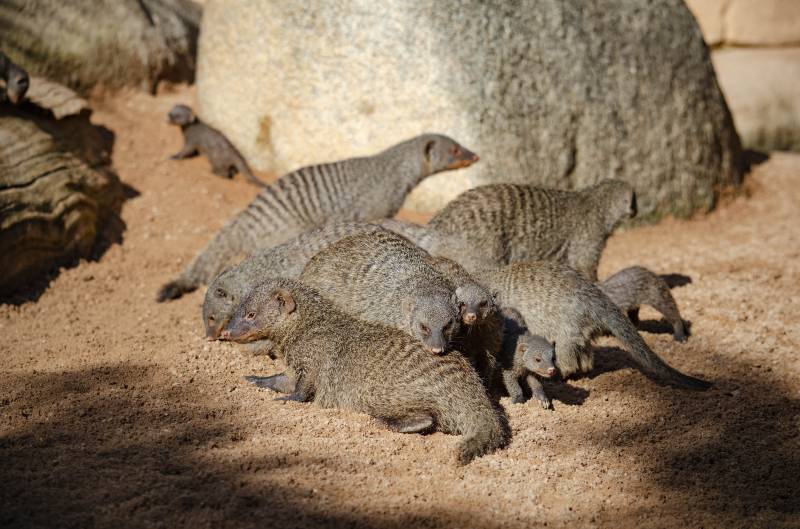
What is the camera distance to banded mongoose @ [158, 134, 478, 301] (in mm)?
5152

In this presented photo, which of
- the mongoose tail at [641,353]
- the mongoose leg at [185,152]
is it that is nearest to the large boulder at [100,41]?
the mongoose leg at [185,152]

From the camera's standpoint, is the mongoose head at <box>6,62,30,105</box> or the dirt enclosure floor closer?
the dirt enclosure floor

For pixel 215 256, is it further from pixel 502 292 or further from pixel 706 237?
pixel 706 237

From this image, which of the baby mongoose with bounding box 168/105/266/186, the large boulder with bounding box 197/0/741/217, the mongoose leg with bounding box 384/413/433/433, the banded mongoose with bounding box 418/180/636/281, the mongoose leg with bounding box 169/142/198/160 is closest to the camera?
the mongoose leg with bounding box 384/413/433/433

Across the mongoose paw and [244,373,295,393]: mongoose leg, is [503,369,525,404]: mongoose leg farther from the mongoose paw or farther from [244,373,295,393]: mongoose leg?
the mongoose paw

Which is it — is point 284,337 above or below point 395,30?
below

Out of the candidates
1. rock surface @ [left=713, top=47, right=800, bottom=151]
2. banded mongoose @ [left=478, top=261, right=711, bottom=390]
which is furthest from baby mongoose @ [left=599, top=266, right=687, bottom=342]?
rock surface @ [left=713, top=47, right=800, bottom=151]

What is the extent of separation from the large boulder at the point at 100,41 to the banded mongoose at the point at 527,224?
3.66m

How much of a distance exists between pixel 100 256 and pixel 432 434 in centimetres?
308

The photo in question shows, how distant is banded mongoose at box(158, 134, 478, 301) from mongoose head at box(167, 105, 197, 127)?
5.26ft

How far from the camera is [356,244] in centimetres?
409

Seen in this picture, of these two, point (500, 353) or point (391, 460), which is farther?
point (500, 353)

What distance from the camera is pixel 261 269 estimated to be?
4.33 meters

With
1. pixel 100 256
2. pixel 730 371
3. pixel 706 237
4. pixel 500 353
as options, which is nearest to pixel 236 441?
pixel 500 353
